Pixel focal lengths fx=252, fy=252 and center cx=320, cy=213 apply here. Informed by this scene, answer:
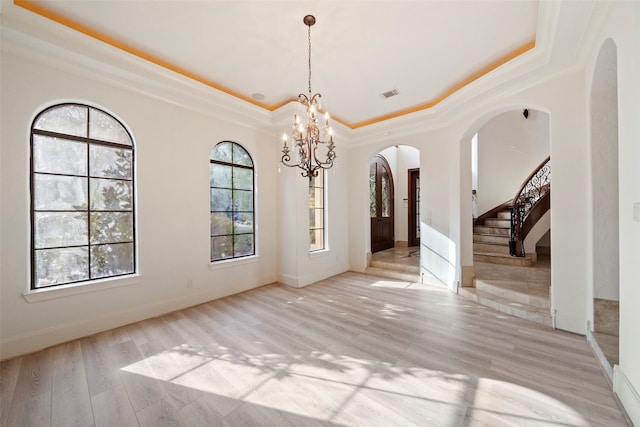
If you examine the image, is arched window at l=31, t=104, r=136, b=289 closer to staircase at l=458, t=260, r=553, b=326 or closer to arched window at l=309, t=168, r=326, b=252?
arched window at l=309, t=168, r=326, b=252

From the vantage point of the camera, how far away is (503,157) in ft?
23.0

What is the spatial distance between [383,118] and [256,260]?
142 inches

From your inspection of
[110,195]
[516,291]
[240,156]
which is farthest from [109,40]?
[516,291]

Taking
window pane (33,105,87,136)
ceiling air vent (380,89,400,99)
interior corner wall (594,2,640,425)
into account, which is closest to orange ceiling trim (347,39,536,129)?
ceiling air vent (380,89,400,99)

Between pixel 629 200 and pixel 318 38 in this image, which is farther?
pixel 318 38

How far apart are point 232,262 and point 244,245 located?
1.33ft

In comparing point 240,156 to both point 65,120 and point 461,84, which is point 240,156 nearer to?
point 65,120

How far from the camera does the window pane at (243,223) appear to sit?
4398mm

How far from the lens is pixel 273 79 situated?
136 inches

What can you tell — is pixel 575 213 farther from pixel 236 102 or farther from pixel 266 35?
pixel 236 102

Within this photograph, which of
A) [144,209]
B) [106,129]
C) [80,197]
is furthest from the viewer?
[144,209]

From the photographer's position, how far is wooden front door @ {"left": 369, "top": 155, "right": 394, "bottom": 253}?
23.0 feet

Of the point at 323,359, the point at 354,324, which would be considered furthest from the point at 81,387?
the point at 354,324

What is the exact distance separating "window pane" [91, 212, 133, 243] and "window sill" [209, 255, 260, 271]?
1183mm
